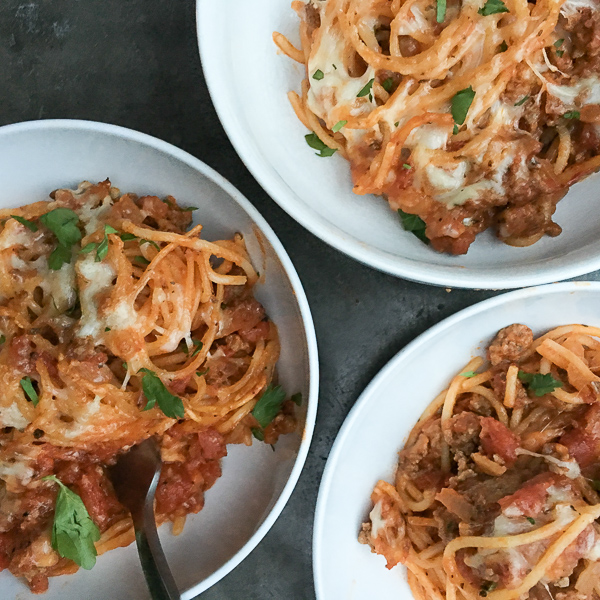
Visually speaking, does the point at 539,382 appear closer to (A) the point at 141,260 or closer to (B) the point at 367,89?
(B) the point at 367,89

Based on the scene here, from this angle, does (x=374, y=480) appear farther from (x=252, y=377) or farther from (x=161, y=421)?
(x=161, y=421)

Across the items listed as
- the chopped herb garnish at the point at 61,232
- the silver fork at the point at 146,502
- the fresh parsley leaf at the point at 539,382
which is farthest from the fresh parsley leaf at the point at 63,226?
the fresh parsley leaf at the point at 539,382

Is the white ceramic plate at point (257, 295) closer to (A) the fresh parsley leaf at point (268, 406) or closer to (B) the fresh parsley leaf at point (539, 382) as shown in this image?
(A) the fresh parsley leaf at point (268, 406)

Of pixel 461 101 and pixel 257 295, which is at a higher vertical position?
pixel 461 101

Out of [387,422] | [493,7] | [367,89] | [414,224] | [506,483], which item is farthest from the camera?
[387,422]

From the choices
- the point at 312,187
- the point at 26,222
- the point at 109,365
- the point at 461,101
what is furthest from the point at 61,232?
the point at 461,101

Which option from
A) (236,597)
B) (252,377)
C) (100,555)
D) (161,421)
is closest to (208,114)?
(252,377)
